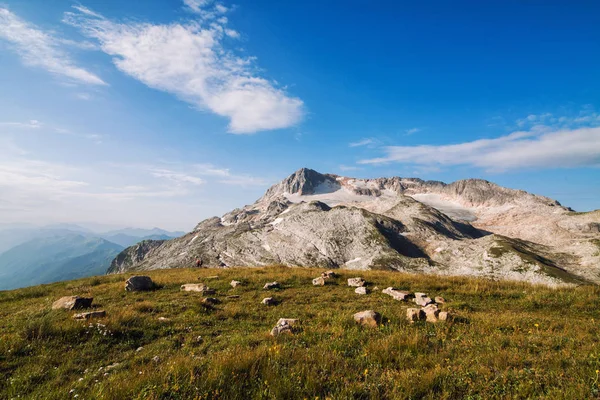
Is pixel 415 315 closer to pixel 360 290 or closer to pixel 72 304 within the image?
pixel 360 290

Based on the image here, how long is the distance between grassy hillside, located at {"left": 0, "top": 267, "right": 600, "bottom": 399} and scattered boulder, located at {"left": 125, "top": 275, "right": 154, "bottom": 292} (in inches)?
259

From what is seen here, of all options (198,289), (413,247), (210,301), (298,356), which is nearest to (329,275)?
(198,289)

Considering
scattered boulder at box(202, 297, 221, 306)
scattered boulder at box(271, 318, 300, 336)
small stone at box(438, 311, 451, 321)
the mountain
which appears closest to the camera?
scattered boulder at box(271, 318, 300, 336)

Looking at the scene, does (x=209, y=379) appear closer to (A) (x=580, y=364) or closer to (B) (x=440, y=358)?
(B) (x=440, y=358)

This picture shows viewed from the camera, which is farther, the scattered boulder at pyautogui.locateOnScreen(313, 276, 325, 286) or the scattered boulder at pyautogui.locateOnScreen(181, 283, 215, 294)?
the scattered boulder at pyautogui.locateOnScreen(313, 276, 325, 286)

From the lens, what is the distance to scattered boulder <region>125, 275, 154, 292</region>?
20938mm

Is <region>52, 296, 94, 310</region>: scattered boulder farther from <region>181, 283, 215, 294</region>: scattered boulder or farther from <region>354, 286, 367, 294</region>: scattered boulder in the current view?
<region>354, 286, 367, 294</region>: scattered boulder

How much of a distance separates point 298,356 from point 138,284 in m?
18.6

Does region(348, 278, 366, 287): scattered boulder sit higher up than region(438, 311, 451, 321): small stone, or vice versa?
region(438, 311, 451, 321): small stone

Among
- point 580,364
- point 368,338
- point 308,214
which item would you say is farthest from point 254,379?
point 308,214

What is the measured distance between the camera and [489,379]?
6.71 m

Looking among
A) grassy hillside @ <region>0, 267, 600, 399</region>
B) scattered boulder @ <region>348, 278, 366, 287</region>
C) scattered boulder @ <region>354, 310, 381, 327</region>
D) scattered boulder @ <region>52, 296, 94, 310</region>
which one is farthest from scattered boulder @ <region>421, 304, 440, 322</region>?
scattered boulder @ <region>52, 296, 94, 310</region>

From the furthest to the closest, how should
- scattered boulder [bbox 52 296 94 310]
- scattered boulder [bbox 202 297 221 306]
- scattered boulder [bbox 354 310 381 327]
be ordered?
scattered boulder [bbox 202 297 221 306] < scattered boulder [bbox 52 296 94 310] < scattered boulder [bbox 354 310 381 327]

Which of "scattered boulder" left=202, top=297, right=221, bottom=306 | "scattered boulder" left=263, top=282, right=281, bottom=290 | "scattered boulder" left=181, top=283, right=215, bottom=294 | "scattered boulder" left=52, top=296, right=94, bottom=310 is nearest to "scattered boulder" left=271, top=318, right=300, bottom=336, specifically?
"scattered boulder" left=202, top=297, right=221, bottom=306
